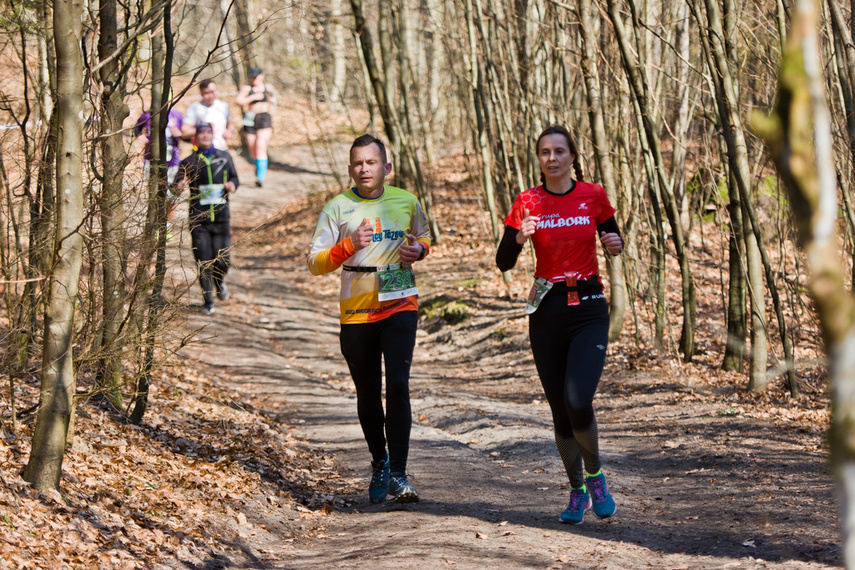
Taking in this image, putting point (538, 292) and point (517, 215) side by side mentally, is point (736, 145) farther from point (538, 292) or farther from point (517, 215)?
point (538, 292)

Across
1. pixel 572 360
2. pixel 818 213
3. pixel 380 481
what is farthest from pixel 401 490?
pixel 818 213

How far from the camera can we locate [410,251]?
499cm

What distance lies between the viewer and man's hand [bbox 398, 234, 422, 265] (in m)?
4.99

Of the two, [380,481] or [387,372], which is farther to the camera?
[380,481]

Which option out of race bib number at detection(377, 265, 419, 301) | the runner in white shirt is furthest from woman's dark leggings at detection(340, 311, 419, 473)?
the runner in white shirt

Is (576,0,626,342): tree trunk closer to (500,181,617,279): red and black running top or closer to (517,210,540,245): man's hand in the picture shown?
(500,181,617,279): red and black running top

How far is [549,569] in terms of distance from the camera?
3.97 m

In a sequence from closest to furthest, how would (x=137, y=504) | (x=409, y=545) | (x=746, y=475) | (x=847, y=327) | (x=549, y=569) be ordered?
(x=847, y=327)
(x=549, y=569)
(x=409, y=545)
(x=137, y=504)
(x=746, y=475)

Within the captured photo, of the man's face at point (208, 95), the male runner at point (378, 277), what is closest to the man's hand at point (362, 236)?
the male runner at point (378, 277)

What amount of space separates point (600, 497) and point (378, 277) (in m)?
1.85

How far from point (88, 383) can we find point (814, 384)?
22.0ft

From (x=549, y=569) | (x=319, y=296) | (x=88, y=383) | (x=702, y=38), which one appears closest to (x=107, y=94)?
(x=88, y=383)

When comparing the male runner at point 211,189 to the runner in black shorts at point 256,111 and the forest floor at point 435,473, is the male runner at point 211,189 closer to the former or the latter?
the forest floor at point 435,473

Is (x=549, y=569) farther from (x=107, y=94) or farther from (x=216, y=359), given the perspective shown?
(x=216, y=359)
